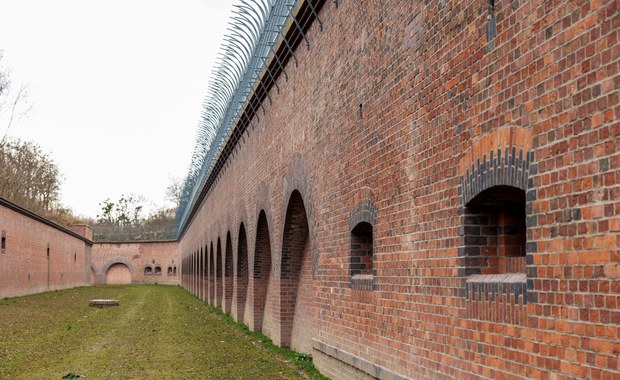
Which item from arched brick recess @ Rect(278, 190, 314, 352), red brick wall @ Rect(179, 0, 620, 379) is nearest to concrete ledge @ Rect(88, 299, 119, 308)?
arched brick recess @ Rect(278, 190, 314, 352)

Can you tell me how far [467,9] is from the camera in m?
5.14

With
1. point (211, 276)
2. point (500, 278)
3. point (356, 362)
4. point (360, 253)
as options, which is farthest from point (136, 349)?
point (211, 276)

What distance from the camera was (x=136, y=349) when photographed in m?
12.1

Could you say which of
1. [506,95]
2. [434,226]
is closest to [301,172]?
[434,226]

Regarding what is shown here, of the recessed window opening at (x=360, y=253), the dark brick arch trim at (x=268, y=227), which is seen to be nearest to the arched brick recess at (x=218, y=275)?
the dark brick arch trim at (x=268, y=227)

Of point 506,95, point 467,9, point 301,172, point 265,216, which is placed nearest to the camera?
point 506,95

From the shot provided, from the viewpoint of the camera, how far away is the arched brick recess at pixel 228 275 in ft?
71.3

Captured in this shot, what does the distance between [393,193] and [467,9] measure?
2013 mm

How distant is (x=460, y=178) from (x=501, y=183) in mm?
723

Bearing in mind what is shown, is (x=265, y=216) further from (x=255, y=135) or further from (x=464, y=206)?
(x=464, y=206)

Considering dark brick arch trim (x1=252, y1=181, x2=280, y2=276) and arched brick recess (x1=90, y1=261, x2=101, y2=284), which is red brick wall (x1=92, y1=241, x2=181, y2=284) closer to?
arched brick recess (x1=90, y1=261, x2=101, y2=284)

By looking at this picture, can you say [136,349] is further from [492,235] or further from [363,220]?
[492,235]

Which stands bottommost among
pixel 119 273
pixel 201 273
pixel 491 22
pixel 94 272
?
pixel 119 273

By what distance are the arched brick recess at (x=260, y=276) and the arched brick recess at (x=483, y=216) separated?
10.5 metres
